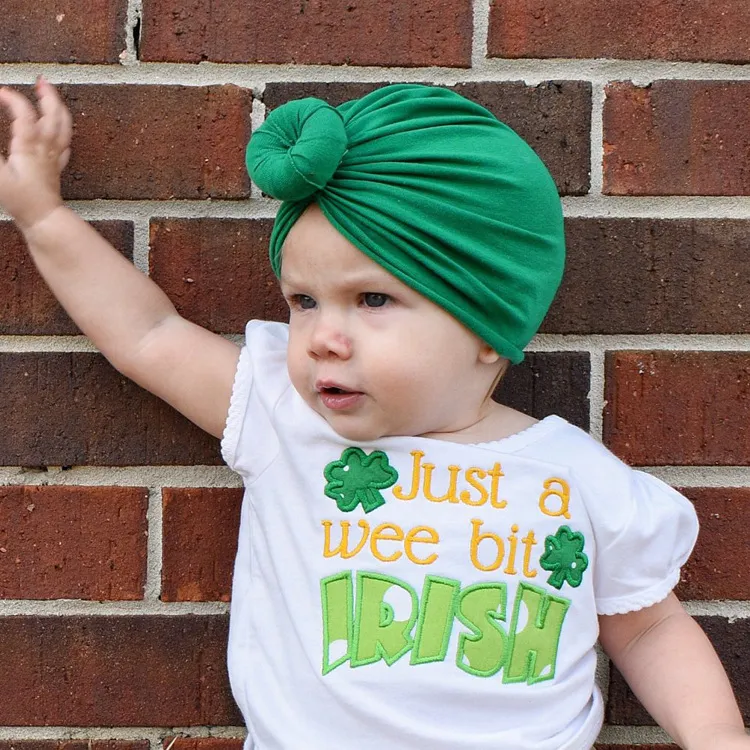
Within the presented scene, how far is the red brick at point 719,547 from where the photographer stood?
99cm

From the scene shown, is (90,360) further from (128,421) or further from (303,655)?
(303,655)

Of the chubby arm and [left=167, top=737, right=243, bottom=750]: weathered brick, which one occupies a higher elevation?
the chubby arm

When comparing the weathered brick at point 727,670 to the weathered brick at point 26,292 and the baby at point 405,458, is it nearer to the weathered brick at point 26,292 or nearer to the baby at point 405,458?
the baby at point 405,458

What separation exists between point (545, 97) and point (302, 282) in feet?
1.19

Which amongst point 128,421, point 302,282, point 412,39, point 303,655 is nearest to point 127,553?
point 128,421

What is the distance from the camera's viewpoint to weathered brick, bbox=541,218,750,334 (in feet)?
3.18

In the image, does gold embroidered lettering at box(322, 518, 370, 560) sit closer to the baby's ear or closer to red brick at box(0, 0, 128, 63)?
the baby's ear

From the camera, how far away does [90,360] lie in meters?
0.97

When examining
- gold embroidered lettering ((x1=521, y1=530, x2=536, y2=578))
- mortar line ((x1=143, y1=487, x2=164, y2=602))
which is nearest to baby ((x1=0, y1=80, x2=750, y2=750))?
gold embroidered lettering ((x1=521, y1=530, x2=536, y2=578))

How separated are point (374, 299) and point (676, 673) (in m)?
0.47

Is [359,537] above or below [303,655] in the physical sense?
above

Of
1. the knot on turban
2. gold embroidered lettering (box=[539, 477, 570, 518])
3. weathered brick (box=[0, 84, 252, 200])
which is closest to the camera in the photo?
the knot on turban

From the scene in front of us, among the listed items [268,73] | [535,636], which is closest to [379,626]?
[535,636]

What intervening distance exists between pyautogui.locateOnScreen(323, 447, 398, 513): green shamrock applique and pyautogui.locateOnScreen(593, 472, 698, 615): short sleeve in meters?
0.21
